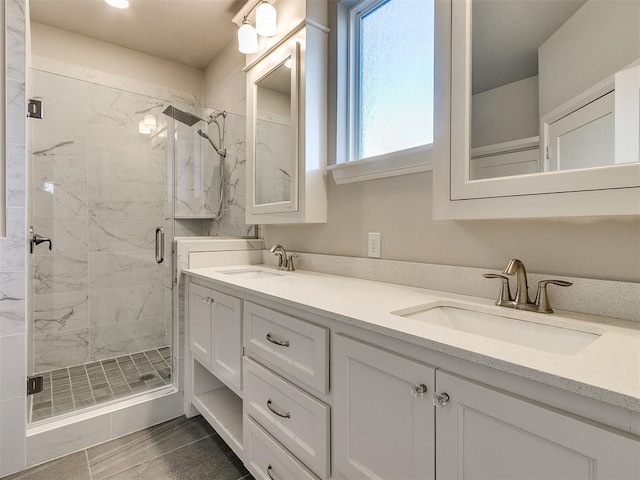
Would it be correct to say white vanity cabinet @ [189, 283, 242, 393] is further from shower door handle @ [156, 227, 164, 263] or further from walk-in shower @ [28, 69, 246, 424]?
shower door handle @ [156, 227, 164, 263]

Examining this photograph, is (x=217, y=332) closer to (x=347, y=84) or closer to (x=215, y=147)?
(x=347, y=84)

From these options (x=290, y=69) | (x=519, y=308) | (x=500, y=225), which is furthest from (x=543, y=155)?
(x=290, y=69)

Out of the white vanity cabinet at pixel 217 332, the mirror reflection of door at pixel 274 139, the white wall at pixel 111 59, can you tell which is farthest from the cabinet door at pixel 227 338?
the white wall at pixel 111 59

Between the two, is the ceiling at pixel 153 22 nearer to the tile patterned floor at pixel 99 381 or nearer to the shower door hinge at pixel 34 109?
the shower door hinge at pixel 34 109

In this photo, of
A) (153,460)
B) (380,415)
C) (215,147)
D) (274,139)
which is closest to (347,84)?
(274,139)

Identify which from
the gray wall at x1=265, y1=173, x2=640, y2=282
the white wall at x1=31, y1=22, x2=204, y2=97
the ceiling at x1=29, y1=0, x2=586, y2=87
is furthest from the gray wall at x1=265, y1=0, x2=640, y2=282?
the white wall at x1=31, y1=22, x2=204, y2=97

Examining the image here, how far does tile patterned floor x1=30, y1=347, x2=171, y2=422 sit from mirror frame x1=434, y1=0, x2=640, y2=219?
73.4 inches

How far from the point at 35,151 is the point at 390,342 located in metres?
2.37

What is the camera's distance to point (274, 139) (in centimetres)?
195

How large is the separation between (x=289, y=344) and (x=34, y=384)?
4.74 ft

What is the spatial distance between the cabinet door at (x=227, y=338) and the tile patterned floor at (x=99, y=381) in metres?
0.68

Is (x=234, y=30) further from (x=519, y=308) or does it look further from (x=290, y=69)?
(x=519, y=308)

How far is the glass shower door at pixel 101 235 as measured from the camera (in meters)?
2.08

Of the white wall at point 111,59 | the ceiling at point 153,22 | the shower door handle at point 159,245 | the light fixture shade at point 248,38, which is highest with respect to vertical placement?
the ceiling at point 153,22
